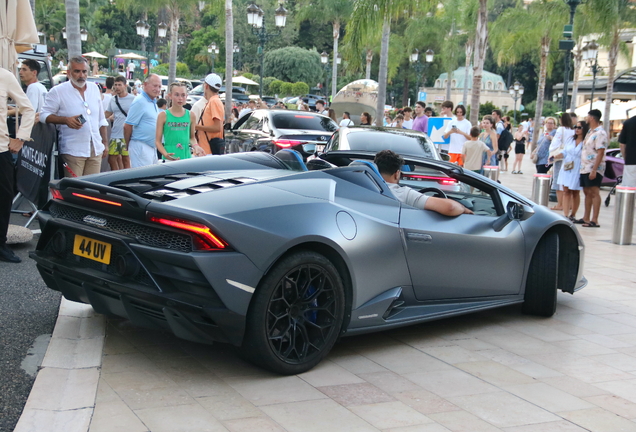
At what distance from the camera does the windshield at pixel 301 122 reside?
15.1 metres

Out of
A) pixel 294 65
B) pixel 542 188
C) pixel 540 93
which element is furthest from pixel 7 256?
pixel 294 65

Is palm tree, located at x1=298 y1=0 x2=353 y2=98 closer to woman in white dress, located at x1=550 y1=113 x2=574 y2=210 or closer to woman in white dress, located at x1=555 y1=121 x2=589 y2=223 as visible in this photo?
woman in white dress, located at x1=550 y1=113 x2=574 y2=210

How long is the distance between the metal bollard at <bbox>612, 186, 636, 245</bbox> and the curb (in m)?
8.19

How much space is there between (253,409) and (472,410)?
1.19 metres

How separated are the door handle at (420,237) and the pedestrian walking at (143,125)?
14.5 feet

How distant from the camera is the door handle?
16.2 feet

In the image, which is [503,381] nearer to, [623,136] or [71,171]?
[71,171]

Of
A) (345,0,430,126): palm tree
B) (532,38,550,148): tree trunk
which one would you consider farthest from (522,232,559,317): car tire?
(532,38,550,148): tree trunk

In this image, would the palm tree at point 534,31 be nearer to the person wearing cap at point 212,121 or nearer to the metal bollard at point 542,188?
the metal bollard at point 542,188

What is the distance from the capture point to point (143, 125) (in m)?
8.48

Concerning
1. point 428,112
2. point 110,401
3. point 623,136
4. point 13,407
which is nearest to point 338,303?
point 110,401

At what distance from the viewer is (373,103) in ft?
95.8

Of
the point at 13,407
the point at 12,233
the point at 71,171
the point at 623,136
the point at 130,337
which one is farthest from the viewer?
the point at 623,136

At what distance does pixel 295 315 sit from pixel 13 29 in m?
5.84
